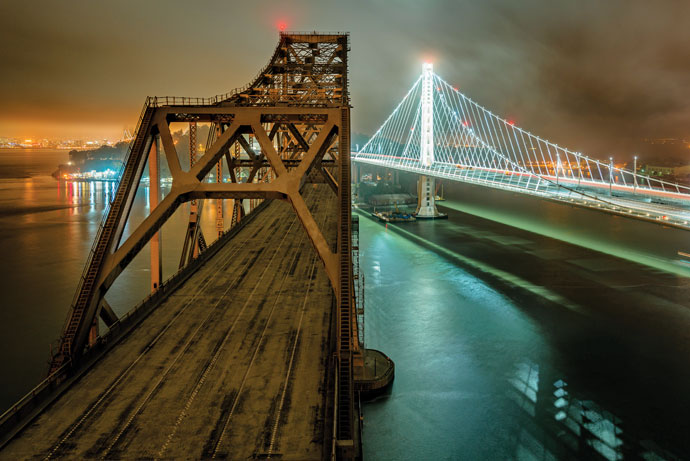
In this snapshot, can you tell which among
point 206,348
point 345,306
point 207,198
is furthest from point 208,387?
point 207,198

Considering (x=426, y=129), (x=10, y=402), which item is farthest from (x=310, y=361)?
(x=426, y=129)

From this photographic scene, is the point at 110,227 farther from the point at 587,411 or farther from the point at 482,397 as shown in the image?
the point at 587,411

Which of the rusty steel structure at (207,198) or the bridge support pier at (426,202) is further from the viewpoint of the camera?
the bridge support pier at (426,202)

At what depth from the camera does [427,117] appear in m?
71.2

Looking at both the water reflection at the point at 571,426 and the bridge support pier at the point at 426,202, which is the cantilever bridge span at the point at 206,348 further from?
the bridge support pier at the point at 426,202

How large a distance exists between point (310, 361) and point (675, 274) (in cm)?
3495

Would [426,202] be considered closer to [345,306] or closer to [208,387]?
[345,306]

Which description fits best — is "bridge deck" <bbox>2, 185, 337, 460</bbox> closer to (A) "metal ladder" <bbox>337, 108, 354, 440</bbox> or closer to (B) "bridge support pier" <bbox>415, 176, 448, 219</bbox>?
(A) "metal ladder" <bbox>337, 108, 354, 440</bbox>

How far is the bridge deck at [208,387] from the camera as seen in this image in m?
7.91

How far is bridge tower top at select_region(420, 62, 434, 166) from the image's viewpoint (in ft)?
225

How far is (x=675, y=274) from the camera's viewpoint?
3472 cm

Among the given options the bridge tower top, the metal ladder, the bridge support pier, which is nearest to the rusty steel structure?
the metal ladder

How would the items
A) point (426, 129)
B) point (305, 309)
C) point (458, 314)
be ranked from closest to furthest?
1. point (305, 309)
2. point (458, 314)
3. point (426, 129)

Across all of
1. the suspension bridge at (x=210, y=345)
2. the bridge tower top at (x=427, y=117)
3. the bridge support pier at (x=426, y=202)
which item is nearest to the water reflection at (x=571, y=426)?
the suspension bridge at (x=210, y=345)
